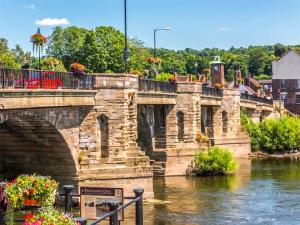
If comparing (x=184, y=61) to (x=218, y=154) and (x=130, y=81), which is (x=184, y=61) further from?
(x=130, y=81)

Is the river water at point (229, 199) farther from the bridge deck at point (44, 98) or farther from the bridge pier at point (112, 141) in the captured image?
the bridge deck at point (44, 98)

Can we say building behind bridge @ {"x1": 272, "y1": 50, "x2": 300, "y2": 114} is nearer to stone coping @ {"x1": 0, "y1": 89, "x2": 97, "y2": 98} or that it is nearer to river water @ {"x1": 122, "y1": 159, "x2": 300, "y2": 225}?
river water @ {"x1": 122, "y1": 159, "x2": 300, "y2": 225}

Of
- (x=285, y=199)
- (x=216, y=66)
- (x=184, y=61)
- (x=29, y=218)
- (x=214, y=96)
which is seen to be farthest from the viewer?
(x=184, y=61)

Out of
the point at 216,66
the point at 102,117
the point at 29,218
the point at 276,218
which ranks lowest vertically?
the point at 276,218

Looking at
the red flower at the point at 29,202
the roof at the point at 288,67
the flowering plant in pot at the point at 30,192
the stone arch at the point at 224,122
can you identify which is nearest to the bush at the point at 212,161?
the stone arch at the point at 224,122

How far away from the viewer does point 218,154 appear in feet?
171

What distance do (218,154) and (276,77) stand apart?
6745 cm

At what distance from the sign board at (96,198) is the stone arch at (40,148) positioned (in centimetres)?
1450

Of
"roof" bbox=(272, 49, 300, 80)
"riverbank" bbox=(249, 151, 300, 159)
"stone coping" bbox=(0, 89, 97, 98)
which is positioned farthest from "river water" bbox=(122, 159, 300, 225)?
"roof" bbox=(272, 49, 300, 80)

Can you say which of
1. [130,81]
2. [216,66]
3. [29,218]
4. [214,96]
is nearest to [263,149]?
[214,96]

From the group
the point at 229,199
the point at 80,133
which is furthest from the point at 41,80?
the point at 229,199

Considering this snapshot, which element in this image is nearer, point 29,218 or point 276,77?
point 29,218

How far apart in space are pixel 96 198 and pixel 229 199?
25593 mm

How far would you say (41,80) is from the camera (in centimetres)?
2841
